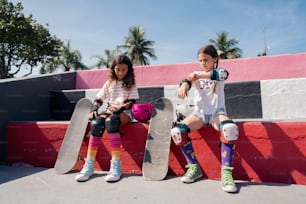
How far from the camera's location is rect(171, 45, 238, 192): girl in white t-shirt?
4.99ft

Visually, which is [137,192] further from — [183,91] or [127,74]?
[127,74]

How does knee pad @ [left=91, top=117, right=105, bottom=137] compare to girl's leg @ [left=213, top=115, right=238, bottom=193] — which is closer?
girl's leg @ [left=213, top=115, right=238, bottom=193]

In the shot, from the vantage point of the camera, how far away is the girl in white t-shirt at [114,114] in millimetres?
1788

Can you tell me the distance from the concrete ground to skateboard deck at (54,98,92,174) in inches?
6.7

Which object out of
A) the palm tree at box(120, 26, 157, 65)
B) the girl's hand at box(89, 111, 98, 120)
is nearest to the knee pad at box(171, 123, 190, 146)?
the girl's hand at box(89, 111, 98, 120)

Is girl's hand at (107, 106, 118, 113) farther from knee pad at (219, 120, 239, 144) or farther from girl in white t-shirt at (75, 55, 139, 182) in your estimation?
knee pad at (219, 120, 239, 144)

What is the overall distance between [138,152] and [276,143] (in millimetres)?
1031

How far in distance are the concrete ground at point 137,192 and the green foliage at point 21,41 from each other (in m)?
12.8

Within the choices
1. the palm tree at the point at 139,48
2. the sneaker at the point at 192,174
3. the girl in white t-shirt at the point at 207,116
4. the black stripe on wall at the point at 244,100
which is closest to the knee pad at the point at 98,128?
the girl in white t-shirt at the point at 207,116

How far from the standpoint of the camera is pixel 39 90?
3.19 m

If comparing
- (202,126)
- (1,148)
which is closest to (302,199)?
(202,126)

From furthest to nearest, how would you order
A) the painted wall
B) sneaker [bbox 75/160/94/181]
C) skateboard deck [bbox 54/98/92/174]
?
the painted wall → skateboard deck [bbox 54/98/92/174] → sneaker [bbox 75/160/94/181]

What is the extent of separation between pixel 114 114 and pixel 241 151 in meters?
1.01

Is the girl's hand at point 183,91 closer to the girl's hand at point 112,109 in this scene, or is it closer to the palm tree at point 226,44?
the girl's hand at point 112,109
